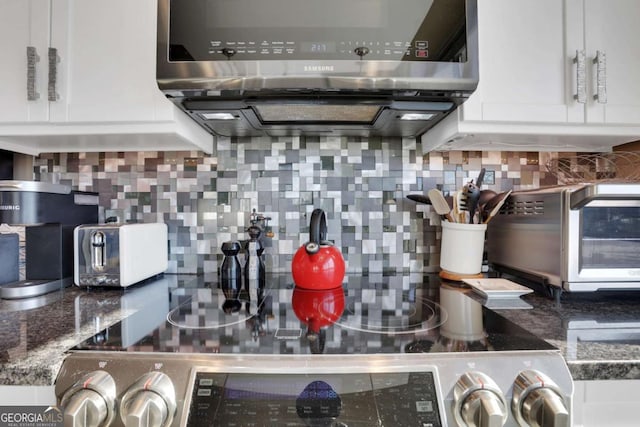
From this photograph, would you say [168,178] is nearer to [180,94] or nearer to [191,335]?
[180,94]

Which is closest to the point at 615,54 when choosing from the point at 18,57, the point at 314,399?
the point at 314,399

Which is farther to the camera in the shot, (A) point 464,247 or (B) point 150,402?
(A) point 464,247

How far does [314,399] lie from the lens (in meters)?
0.57

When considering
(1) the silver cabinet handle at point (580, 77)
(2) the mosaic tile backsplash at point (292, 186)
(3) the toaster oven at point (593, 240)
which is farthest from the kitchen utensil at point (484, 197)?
(1) the silver cabinet handle at point (580, 77)

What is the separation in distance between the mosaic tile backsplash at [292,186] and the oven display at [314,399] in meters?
0.76

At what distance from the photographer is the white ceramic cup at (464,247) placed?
3.76 ft

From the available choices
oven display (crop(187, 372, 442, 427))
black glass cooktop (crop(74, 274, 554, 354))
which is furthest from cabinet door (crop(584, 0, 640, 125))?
oven display (crop(187, 372, 442, 427))

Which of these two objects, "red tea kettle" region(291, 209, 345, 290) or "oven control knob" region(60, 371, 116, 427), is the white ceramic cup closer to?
"red tea kettle" region(291, 209, 345, 290)

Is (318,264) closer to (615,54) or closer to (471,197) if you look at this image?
(471,197)

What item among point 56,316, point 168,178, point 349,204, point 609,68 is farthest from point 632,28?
point 56,316

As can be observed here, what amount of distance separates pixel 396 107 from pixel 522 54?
40cm

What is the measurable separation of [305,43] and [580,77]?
0.79 meters

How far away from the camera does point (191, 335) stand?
72 centimetres

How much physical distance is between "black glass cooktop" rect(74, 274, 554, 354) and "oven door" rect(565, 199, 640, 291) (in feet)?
0.90
